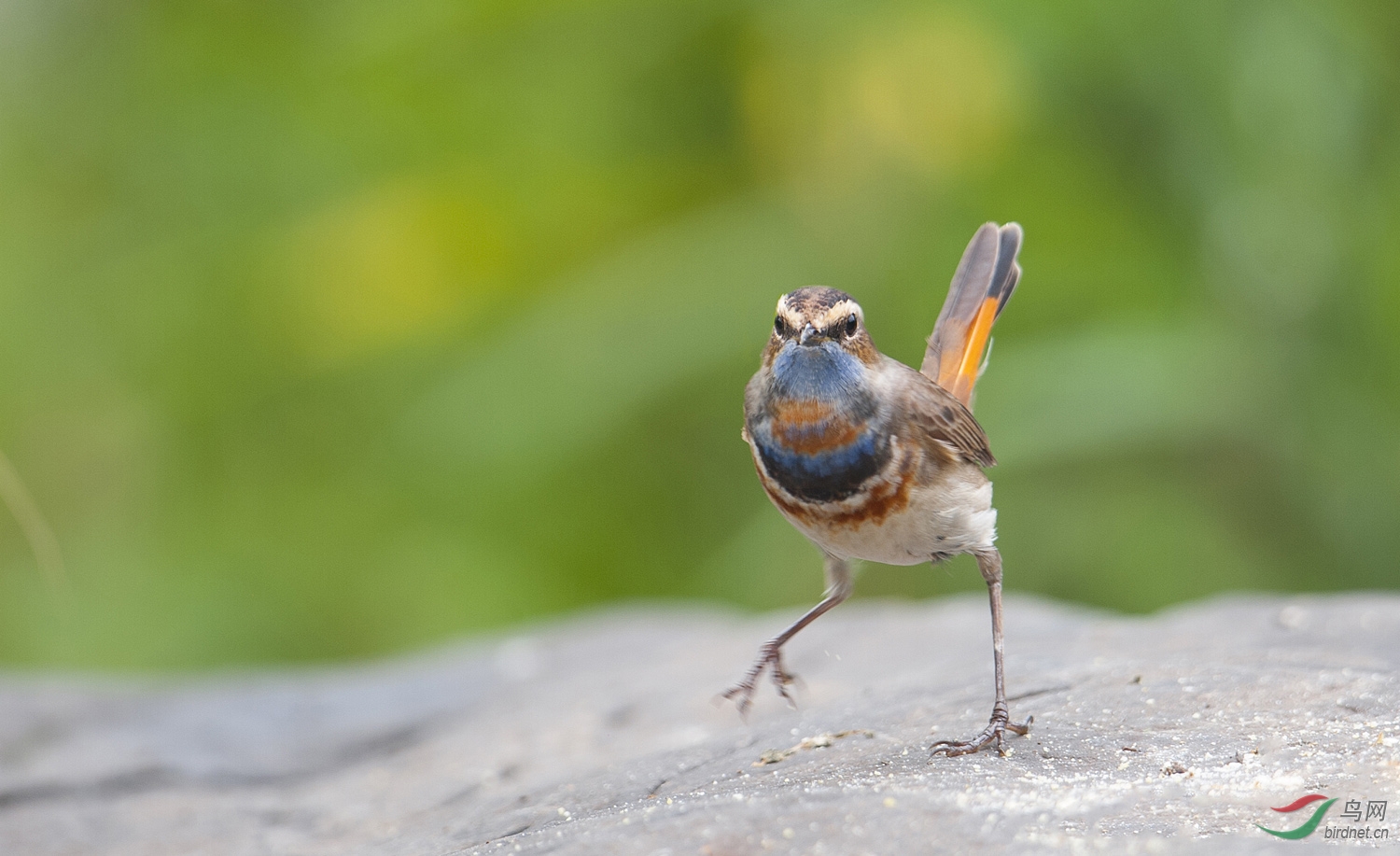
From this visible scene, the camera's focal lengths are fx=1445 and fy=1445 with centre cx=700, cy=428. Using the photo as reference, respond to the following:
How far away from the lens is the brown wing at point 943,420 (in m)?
2.81

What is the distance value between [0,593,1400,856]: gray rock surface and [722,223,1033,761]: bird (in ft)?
0.96

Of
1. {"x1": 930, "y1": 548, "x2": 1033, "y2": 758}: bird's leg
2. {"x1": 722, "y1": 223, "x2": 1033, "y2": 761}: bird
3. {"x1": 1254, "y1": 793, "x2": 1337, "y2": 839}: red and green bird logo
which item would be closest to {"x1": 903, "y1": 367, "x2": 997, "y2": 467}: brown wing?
{"x1": 722, "y1": 223, "x2": 1033, "y2": 761}: bird

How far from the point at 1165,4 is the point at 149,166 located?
445 cm

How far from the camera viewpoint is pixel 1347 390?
469cm

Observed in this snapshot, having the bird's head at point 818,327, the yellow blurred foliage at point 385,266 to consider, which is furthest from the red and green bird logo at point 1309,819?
the yellow blurred foliage at point 385,266

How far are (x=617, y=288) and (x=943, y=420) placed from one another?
2.79 metres

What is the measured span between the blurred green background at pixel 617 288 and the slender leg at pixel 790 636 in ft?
5.50

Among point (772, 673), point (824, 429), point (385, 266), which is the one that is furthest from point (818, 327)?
point (385, 266)

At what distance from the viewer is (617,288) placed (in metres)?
5.50

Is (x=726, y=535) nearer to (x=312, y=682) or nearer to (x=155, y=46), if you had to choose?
(x=312, y=682)

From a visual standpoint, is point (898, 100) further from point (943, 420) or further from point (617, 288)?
point (943, 420)

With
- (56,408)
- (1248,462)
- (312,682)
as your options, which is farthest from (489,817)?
(56,408)

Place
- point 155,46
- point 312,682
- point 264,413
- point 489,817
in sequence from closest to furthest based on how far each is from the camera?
point 489,817, point 312,682, point 264,413, point 155,46

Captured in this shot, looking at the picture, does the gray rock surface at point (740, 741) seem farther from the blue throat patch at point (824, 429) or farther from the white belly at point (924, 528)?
the blue throat patch at point (824, 429)
